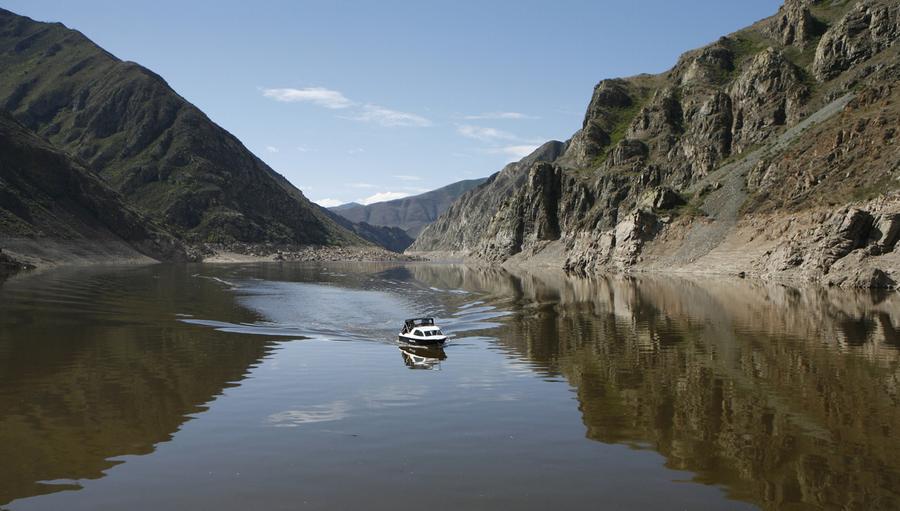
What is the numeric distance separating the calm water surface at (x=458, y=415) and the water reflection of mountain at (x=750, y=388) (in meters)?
0.13

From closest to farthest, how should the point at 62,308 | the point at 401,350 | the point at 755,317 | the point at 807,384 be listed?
1. the point at 807,384
2. the point at 401,350
3. the point at 755,317
4. the point at 62,308

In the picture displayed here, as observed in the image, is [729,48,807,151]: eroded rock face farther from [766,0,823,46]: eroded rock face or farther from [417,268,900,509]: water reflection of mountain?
[417,268,900,509]: water reflection of mountain

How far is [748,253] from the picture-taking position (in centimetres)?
11444

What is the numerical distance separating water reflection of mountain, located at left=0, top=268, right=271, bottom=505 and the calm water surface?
5.5 inches

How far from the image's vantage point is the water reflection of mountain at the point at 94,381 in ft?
65.0

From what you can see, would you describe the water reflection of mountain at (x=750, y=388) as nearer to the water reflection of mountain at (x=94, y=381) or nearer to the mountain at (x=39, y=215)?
the water reflection of mountain at (x=94, y=381)

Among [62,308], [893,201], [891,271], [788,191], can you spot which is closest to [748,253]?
[788,191]

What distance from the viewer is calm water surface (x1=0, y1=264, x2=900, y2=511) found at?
16891mm

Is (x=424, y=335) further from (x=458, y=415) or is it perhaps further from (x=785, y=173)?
(x=785, y=173)

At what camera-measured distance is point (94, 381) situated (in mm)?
30844

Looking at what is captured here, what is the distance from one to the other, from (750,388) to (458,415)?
1329 centimetres

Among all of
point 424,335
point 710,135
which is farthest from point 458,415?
point 710,135

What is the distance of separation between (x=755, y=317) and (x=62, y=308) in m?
63.4

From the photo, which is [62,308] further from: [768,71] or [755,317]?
[768,71]
